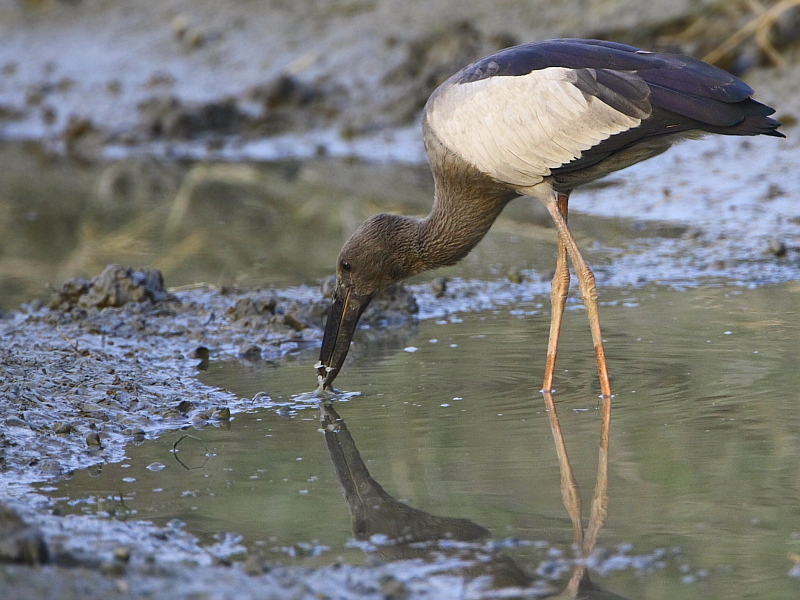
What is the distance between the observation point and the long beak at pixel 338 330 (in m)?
5.21

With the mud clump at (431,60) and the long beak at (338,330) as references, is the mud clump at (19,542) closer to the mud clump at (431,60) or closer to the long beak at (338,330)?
the long beak at (338,330)

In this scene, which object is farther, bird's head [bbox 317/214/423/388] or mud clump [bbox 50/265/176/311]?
mud clump [bbox 50/265/176/311]

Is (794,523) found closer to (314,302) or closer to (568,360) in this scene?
(568,360)

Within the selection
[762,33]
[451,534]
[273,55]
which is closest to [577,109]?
[451,534]

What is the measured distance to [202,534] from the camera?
355 cm

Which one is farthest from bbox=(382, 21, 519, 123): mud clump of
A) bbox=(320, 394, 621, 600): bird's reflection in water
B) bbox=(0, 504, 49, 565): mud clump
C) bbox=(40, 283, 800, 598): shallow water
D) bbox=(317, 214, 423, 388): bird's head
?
bbox=(0, 504, 49, 565): mud clump

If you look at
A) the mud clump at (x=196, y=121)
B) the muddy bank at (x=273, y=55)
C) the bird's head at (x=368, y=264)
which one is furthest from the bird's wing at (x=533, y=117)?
the mud clump at (x=196, y=121)

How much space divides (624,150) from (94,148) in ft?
35.1

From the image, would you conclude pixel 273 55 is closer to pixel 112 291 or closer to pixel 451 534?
pixel 112 291

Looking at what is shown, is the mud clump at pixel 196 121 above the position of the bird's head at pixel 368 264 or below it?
above

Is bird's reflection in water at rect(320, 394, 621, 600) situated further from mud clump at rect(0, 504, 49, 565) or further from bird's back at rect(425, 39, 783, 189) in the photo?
bird's back at rect(425, 39, 783, 189)

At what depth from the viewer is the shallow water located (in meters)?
3.35

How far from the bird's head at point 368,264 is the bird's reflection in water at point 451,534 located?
4.15 ft

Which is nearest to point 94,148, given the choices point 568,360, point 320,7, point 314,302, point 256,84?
point 256,84
